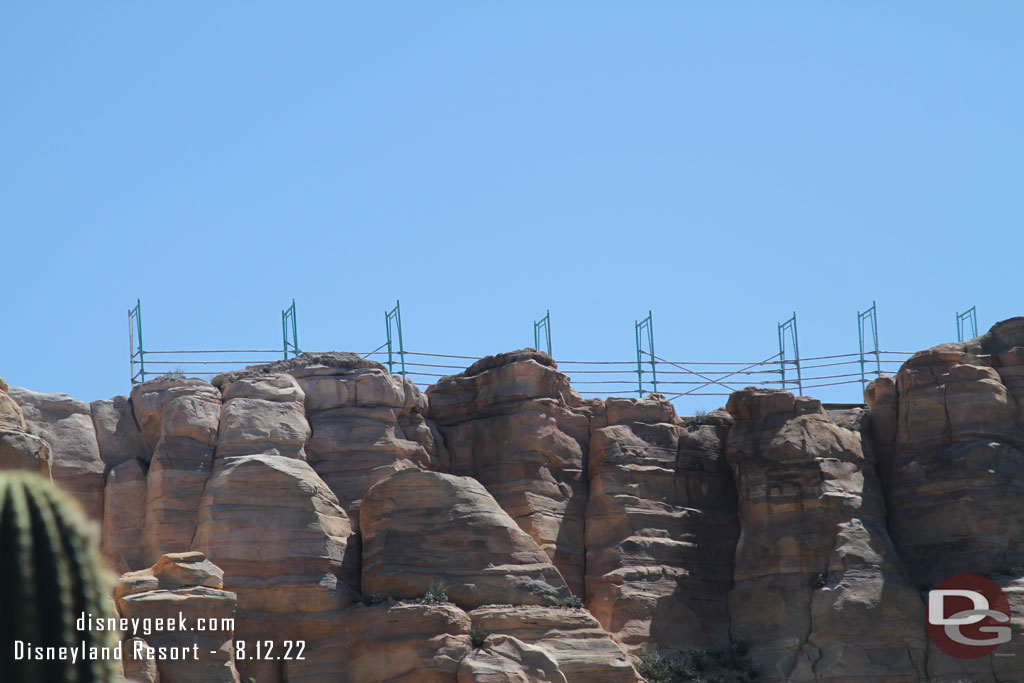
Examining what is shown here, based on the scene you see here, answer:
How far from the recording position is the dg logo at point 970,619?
33031mm

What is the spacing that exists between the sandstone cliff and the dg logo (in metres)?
0.28

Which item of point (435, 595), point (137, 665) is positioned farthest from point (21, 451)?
point (435, 595)

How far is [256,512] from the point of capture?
31266 mm

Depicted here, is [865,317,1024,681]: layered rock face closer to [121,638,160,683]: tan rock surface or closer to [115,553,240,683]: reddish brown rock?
[115,553,240,683]: reddish brown rock

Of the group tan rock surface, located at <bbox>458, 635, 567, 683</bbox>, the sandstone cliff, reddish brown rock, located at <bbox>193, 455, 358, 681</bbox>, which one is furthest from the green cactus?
reddish brown rock, located at <bbox>193, 455, 358, 681</bbox>

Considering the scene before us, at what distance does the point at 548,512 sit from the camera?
35.6 m

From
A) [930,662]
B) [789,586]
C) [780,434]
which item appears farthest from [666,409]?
[930,662]

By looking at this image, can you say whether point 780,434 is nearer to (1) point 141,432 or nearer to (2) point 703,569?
(2) point 703,569

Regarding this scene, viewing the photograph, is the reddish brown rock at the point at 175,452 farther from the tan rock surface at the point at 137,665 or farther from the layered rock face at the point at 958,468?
the layered rock face at the point at 958,468

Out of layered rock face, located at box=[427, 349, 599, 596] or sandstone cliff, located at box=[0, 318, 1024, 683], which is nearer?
sandstone cliff, located at box=[0, 318, 1024, 683]

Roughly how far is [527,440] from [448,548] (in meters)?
5.14

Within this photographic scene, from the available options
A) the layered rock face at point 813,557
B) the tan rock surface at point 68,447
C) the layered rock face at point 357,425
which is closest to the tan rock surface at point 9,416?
the tan rock surface at point 68,447

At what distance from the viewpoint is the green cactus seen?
1218 cm

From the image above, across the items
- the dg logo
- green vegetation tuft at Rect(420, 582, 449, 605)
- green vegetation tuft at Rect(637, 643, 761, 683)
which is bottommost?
green vegetation tuft at Rect(637, 643, 761, 683)
